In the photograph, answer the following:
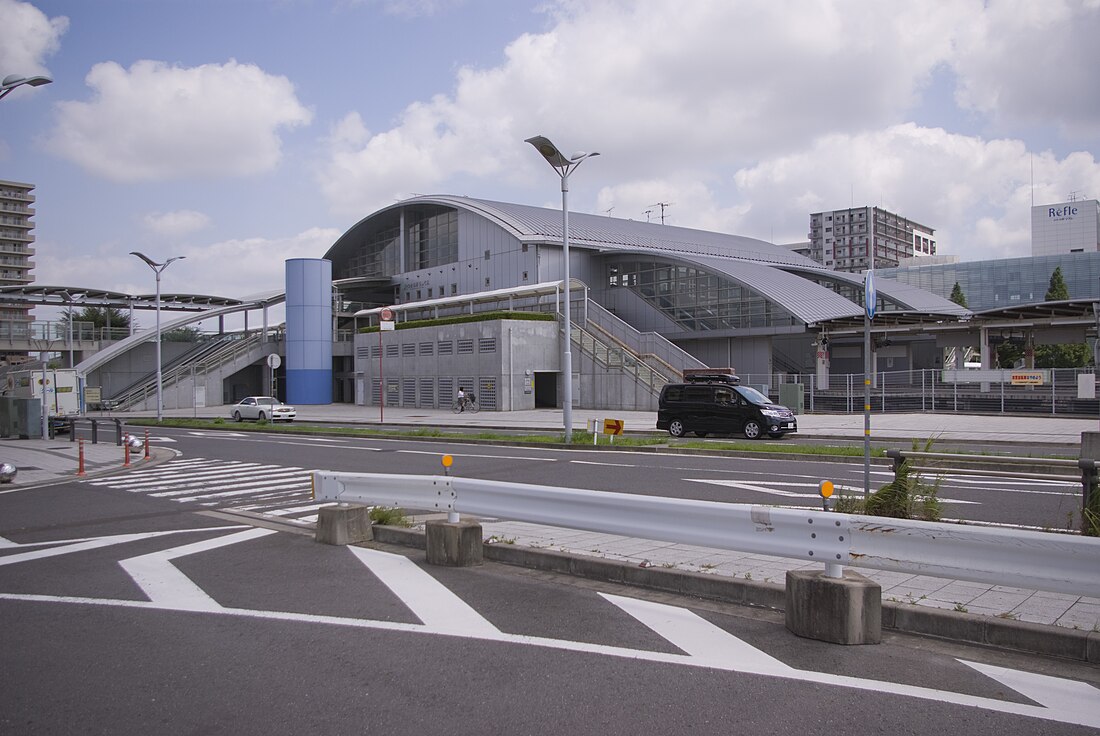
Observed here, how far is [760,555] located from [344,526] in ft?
14.7

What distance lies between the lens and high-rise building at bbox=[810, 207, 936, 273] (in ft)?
484

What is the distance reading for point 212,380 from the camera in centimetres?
6200

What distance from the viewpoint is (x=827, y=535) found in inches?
226

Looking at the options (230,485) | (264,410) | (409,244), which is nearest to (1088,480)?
(230,485)

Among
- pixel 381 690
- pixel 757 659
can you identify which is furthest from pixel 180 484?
pixel 757 659

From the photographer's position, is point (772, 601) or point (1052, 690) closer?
point (1052, 690)

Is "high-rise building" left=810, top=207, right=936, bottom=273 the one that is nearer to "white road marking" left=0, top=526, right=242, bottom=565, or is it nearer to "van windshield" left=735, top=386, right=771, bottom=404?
"van windshield" left=735, top=386, right=771, bottom=404

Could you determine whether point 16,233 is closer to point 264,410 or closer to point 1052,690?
point 264,410

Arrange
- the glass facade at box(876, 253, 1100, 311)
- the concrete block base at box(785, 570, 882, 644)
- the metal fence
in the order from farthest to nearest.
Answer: the glass facade at box(876, 253, 1100, 311), the metal fence, the concrete block base at box(785, 570, 882, 644)

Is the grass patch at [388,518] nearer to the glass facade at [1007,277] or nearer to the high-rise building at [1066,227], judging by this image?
the glass facade at [1007,277]

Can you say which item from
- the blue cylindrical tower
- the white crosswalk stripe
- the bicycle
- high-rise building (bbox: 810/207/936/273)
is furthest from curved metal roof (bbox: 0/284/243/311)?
high-rise building (bbox: 810/207/936/273)

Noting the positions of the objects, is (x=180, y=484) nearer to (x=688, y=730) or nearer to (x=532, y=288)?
(x=688, y=730)

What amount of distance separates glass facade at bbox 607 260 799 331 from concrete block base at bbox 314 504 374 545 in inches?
1665

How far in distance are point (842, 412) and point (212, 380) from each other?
4590 centimetres
